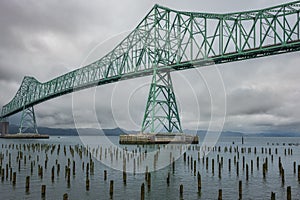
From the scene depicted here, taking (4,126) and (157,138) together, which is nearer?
(157,138)

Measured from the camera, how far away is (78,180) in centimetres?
2795

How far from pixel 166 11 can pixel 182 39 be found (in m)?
7.69

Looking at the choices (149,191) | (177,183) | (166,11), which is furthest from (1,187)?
(166,11)

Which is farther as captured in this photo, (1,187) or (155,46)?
(155,46)

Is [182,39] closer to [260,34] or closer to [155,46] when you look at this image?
[155,46]

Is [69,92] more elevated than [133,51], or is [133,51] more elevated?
[133,51]

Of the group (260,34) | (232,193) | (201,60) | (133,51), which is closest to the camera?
(232,193)

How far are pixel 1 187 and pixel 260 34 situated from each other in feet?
141

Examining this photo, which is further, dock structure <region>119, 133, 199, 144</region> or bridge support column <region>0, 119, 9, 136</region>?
bridge support column <region>0, 119, 9, 136</region>

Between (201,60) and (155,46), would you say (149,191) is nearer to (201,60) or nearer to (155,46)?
(201,60)

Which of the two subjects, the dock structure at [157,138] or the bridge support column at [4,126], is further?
the bridge support column at [4,126]

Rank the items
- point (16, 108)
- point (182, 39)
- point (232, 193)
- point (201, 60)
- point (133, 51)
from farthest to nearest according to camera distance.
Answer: point (16, 108) < point (133, 51) < point (182, 39) < point (201, 60) < point (232, 193)

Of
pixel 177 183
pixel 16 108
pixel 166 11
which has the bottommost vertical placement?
pixel 177 183

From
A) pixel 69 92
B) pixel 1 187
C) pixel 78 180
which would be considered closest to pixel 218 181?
pixel 78 180
